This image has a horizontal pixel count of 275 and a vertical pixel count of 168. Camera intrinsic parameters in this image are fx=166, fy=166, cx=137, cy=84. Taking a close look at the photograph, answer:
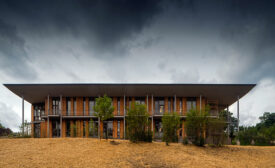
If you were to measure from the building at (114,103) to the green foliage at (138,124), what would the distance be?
6.90 metres

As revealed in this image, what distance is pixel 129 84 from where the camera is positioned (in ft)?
63.0

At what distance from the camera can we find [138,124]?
13.1 m

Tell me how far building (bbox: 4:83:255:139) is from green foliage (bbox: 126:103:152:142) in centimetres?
690

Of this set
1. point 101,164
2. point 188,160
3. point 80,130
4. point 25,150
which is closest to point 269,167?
point 188,160

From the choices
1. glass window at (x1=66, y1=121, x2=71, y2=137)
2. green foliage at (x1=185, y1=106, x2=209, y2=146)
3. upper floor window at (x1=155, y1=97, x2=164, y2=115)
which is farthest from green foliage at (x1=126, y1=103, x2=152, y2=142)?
glass window at (x1=66, y1=121, x2=71, y2=137)

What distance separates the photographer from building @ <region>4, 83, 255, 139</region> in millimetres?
20906

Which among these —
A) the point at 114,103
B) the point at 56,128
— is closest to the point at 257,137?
the point at 114,103

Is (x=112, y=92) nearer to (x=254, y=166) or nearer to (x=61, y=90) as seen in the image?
(x=61, y=90)

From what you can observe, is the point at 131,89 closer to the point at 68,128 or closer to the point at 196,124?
the point at 196,124

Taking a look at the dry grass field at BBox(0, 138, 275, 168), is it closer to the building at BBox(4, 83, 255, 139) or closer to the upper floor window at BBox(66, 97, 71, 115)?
the building at BBox(4, 83, 255, 139)

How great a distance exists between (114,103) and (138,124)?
11.5 meters

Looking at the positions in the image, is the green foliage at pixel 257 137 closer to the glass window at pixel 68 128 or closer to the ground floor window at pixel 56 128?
the glass window at pixel 68 128

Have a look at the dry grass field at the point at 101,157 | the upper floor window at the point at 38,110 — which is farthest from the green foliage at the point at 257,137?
the upper floor window at the point at 38,110

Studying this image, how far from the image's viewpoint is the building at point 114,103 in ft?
68.6
